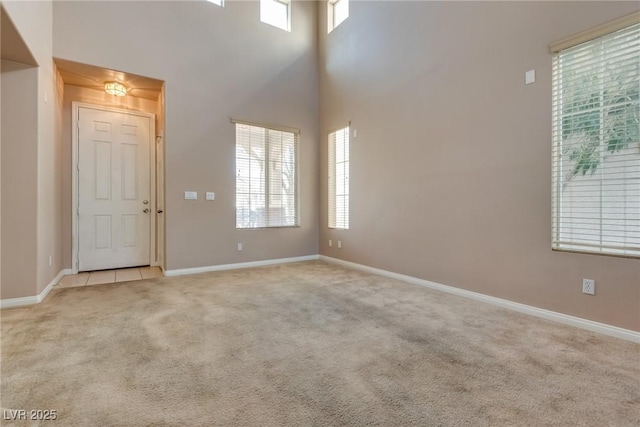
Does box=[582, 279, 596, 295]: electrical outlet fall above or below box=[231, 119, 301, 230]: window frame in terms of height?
below

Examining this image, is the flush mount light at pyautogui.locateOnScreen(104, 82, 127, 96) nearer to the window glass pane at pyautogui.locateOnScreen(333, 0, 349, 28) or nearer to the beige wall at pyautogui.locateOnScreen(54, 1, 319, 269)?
the beige wall at pyautogui.locateOnScreen(54, 1, 319, 269)

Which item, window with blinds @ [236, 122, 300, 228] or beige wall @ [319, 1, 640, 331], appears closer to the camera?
beige wall @ [319, 1, 640, 331]

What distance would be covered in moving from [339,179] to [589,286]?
12.2 feet

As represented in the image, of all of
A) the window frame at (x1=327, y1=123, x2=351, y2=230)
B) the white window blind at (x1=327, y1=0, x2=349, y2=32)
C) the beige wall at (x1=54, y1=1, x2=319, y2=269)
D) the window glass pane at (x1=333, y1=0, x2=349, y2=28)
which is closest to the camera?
the beige wall at (x1=54, y1=1, x2=319, y2=269)

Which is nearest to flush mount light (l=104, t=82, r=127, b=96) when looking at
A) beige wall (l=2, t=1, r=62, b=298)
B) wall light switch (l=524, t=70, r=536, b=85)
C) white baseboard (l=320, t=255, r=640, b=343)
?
beige wall (l=2, t=1, r=62, b=298)

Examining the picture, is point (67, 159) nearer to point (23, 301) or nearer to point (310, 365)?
point (23, 301)

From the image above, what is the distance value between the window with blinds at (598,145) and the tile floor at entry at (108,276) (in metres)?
5.08

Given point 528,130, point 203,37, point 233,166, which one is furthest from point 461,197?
point 203,37

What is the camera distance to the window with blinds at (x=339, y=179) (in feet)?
17.3

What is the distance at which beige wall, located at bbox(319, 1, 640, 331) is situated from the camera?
2.70 m

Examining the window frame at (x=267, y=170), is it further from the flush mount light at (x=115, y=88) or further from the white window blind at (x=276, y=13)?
the white window blind at (x=276, y=13)

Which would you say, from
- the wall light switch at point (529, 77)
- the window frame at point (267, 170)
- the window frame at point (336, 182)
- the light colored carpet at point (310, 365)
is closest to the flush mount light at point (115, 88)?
the window frame at point (267, 170)

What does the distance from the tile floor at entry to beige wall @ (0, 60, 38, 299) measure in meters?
0.89

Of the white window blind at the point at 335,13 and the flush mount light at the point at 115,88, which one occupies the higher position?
the white window blind at the point at 335,13
